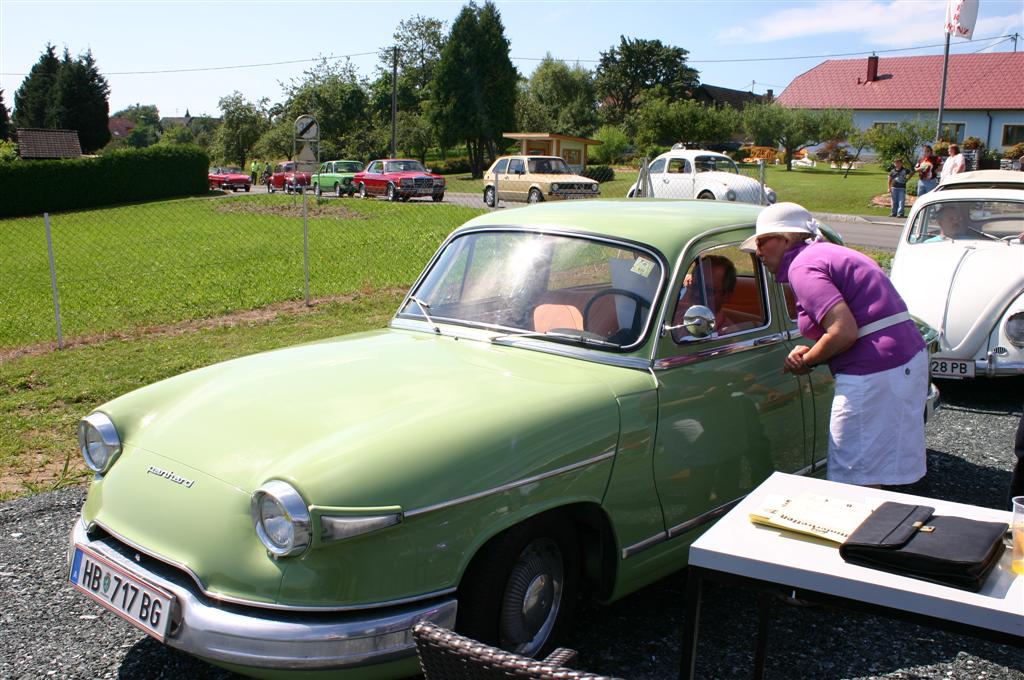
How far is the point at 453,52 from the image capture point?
180ft

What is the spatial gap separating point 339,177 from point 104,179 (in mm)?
10040

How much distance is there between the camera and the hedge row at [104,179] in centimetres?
3484

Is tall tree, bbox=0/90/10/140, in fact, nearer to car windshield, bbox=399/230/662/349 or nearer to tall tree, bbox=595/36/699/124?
tall tree, bbox=595/36/699/124

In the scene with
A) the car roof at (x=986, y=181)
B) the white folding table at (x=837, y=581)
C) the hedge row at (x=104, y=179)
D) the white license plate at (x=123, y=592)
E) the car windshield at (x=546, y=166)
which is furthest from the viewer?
the hedge row at (x=104, y=179)

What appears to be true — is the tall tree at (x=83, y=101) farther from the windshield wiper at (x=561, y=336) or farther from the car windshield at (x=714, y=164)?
the windshield wiper at (x=561, y=336)

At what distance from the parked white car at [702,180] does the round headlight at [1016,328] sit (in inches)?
521

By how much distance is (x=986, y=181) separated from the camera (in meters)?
8.45

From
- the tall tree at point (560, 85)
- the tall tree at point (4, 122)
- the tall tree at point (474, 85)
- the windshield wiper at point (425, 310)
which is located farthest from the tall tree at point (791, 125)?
the tall tree at point (4, 122)

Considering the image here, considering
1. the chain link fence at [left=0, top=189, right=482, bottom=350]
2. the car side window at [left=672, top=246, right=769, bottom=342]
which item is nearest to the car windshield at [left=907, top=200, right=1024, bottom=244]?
the car side window at [left=672, top=246, right=769, bottom=342]

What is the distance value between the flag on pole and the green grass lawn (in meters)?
7.17

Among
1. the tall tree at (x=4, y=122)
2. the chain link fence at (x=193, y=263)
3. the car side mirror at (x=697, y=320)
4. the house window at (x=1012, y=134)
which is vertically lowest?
the chain link fence at (x=193, y=263)

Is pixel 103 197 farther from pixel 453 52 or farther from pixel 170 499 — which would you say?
pixel 170 499

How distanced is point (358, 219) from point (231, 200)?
10.4 m

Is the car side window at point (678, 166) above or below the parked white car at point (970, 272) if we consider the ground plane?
above
